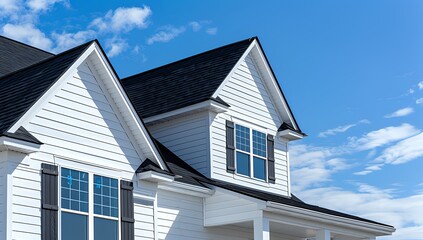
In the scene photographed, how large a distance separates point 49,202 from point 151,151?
350cm

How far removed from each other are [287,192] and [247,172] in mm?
2328

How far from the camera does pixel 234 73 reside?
80.3ft

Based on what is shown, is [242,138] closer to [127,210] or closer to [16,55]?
[127,210]

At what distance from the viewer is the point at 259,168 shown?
Result: 24516 mm

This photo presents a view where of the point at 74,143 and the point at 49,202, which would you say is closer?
the point at 49,202

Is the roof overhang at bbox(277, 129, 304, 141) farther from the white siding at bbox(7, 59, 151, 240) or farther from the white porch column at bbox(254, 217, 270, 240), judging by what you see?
the white siding at bbox(7, 59, 151, 240)

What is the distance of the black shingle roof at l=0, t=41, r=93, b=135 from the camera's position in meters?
16.3

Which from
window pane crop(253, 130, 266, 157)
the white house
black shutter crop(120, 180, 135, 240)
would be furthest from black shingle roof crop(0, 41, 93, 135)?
window pane crop(253, 130, 266, 157)

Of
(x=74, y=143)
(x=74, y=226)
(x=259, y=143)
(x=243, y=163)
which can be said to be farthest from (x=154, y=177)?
(x=259, y=143)

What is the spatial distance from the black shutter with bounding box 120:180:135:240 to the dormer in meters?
4.69

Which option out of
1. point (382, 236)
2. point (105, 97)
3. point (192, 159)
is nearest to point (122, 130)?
point (105, 97)

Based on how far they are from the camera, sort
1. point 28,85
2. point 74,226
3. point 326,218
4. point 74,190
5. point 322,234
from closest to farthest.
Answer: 1. point 74,226
2. point 74,190
3. point 28,85
4. point 326,218
5. point 322,234

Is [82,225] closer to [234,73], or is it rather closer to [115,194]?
[115,194]

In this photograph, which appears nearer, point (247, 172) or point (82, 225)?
point (82, 225)
